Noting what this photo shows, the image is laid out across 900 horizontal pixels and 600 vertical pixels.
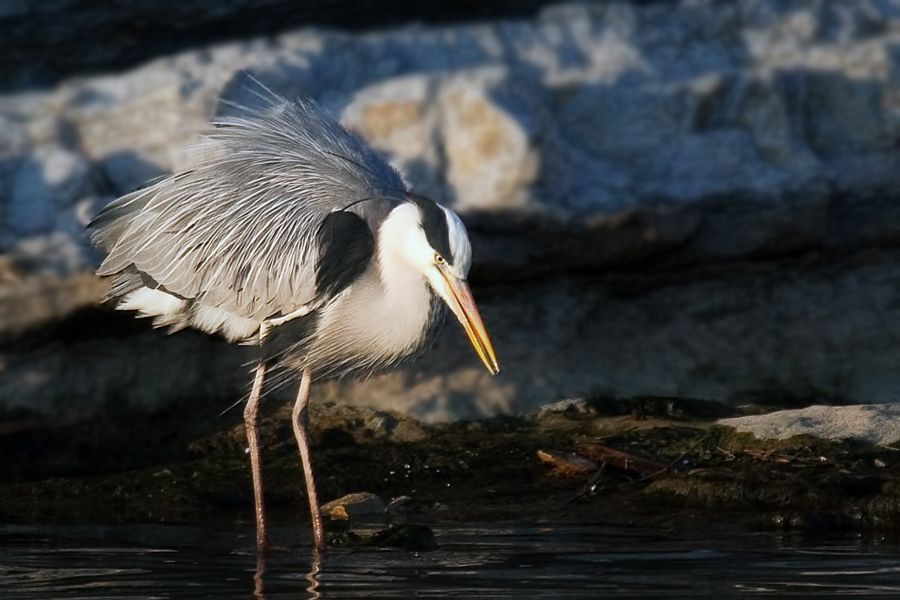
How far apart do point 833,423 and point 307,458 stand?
2.44m

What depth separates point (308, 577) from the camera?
626 centimetres

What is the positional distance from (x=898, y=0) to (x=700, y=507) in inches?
152

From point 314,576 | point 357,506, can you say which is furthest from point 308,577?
point 357,506

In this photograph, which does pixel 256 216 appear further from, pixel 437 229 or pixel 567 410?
pixel 567 410

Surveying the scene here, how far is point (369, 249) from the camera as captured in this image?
7691mm

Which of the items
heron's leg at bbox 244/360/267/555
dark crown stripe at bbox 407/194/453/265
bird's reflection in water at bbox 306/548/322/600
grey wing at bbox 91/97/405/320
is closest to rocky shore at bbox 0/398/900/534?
heron's leg at bbox 244/360/267/555

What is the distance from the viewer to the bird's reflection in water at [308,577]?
19.0 feet

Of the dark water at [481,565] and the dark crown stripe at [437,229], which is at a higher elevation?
the dark crown stripe at [437,229]

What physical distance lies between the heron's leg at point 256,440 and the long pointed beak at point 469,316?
115 centimetres

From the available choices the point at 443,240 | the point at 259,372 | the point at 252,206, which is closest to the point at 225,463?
the point at 259,372

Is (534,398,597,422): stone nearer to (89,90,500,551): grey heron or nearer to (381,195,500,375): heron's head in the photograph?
(89,90,500,551): grey heron

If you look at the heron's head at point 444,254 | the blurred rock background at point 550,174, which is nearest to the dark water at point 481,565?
the heron's head at point 444,254

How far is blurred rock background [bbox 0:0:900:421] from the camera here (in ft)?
29.5

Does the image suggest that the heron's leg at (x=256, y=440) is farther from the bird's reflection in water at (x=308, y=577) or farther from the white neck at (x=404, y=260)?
the white neck at (x=404, y=260)
